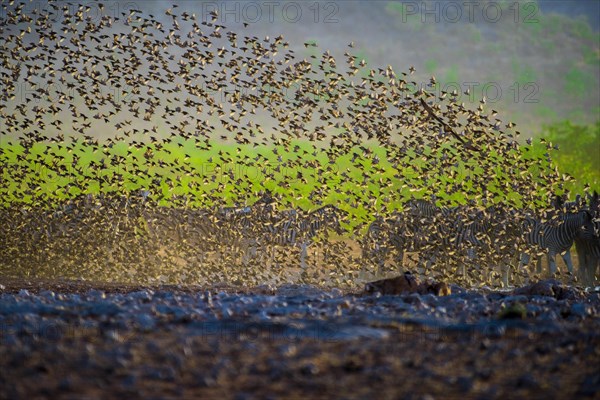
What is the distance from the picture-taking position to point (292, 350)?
710cm

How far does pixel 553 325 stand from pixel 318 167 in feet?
29.6

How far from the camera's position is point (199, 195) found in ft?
63.0

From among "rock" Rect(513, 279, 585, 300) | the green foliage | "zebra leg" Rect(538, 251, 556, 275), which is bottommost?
"rock" Rect(513, 279, 585, 300)

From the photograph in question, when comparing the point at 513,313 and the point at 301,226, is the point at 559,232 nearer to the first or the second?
the point at 301,226

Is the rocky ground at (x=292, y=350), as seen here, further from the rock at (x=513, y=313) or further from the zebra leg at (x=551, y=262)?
the zebra leg at (x=551, y=262)

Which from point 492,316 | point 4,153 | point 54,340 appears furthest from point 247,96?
point 54,340

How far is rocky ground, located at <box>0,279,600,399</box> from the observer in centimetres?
601

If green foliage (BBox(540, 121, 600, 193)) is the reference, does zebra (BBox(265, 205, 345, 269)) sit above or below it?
below

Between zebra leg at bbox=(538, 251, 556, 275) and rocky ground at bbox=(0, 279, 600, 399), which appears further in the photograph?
zebra leg at bbox=(538, 251, 556, 275)

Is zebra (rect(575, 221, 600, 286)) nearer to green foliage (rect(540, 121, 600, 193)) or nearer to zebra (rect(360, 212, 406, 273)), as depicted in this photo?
zebra (rect(360, 212, 406, 273))

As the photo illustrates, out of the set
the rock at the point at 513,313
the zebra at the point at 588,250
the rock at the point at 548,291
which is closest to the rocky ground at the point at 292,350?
the rock at the point at 513,313

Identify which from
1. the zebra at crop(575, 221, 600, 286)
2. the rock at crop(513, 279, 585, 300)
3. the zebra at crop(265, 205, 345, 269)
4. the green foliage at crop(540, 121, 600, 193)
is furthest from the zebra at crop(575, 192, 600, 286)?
the green foliage at crop(540, 121, 600, 193)

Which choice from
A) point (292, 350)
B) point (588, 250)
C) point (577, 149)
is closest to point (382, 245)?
point (588, 250)

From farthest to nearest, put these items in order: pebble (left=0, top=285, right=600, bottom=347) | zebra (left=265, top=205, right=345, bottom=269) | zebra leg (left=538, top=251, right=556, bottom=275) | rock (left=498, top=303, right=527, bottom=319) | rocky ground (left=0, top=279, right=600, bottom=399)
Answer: zebra leg (left=538, top=251, right=556, bottom=275)
zebra (left=265, top=205, right=345, bottom=269)
rock (left=498, top=303, right=527, bottom=319)
pebble (left=0, top=285, right=600, bottom=347)
rocky ground (left=0, top=279, right=600, bottom=399)
